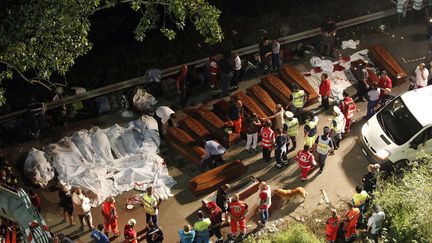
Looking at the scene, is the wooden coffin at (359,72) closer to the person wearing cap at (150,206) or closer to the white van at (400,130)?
the white van at (400,130)

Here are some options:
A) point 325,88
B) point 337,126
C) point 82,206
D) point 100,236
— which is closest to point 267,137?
point 337,126

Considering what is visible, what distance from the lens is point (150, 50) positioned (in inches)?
874

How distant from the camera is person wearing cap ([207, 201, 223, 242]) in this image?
53.0ft

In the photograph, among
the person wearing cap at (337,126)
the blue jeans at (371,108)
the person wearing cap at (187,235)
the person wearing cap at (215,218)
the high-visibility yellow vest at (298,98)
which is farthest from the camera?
the blue jeans at (371,108)

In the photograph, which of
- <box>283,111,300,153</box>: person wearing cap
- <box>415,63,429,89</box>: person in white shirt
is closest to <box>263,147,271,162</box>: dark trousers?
<box>283,111,300,153</box>: person wearing cap

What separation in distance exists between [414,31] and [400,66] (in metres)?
2.78

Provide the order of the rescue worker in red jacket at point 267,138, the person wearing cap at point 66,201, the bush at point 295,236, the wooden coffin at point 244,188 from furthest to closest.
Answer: the rescue worker in red jacket at point 267,138, the wooden coffin at point 244,188, the person wearing cap at point 66,201, the bush at point 295,236

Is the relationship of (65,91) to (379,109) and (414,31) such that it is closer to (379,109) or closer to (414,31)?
(379,109)

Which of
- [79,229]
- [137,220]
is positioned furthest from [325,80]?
[79,229]

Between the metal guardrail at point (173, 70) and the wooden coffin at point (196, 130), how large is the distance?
2574 millimetres

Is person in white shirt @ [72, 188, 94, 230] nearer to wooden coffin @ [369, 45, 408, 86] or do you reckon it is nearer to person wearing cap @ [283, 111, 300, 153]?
person wearing cap @ [283, 111, 300, 153]

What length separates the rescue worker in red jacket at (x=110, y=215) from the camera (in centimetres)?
1620

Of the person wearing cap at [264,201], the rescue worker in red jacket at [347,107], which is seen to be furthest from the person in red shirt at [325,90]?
the person wearing cap at [264,201]

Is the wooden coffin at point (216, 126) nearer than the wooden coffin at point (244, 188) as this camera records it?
No
